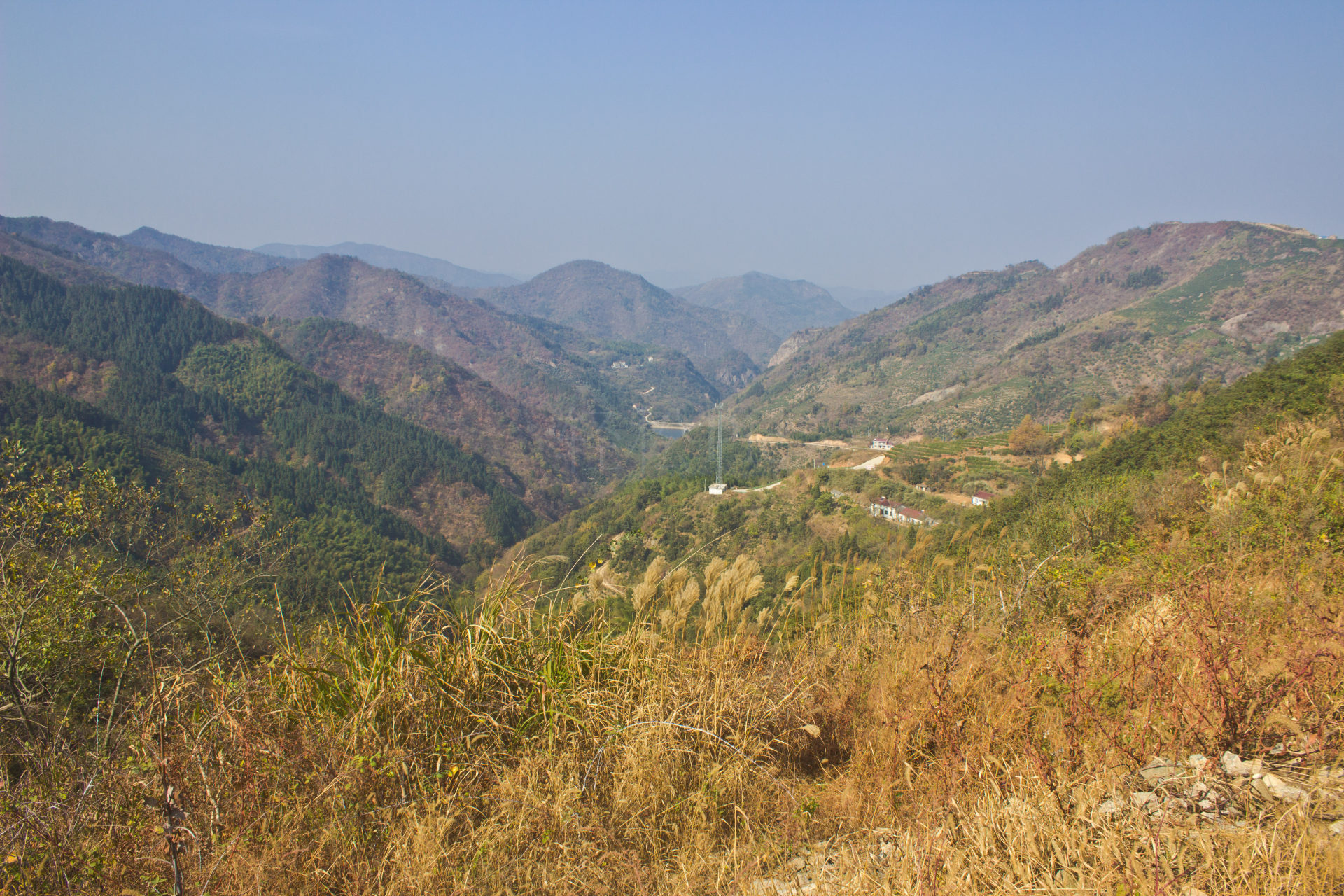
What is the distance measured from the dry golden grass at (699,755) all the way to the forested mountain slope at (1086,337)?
82987mm

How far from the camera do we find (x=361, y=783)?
231cm

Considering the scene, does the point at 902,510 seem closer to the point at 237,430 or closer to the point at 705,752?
the point at 705,752

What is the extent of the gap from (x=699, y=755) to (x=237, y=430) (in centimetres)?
9699

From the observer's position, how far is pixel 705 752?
263 centimetres

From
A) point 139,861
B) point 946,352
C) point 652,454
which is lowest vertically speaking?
point 652,454

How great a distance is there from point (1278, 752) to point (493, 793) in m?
2.95

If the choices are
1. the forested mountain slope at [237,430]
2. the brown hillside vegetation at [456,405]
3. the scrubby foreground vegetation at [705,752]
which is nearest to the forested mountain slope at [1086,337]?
the brown hillside vegetation at [456,405]

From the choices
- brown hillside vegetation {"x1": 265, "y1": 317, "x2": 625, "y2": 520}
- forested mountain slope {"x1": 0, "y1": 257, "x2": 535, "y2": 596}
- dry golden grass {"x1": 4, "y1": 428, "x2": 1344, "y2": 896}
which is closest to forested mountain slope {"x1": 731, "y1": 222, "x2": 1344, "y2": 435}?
brown hillside vegetation {"x1": 265, "y1": 317, "x2": 625, "y2": 520}

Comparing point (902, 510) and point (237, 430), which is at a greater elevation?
point (902, 510)

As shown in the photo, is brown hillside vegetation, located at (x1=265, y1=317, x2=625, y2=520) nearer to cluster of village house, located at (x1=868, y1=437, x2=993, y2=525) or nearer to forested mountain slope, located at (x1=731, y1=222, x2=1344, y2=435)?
forested mountain slope, located at (x1=731, y1=222, x2=1344, y2=435)

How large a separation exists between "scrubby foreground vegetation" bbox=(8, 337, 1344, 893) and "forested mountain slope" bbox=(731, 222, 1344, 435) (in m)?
82.9

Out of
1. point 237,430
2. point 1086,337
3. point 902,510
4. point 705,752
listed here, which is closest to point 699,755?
point 705,752

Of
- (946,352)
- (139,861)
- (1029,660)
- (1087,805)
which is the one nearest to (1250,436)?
(1029,660)

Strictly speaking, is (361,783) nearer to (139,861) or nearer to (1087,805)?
(139,861)
